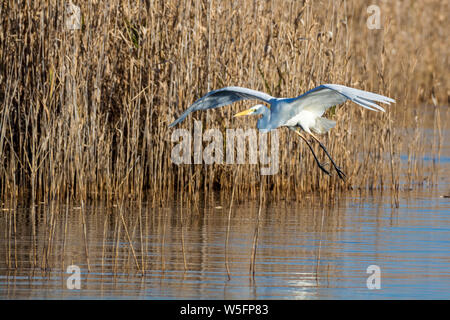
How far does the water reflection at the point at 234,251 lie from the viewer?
Result: 583cm

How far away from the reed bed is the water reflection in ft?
1.31

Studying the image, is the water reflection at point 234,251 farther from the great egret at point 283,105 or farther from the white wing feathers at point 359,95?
the white wing feathers at point 359,95

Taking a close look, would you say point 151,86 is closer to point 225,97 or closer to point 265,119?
point 225,97

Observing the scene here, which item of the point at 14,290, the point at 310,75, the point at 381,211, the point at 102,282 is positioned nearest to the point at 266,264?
the point at 102,282

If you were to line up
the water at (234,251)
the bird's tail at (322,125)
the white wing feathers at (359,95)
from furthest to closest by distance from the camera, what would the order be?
the bird's tail at (322,125)
the white wing feathers at (359,95)
the water at (234,251)

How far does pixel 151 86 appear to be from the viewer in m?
9.09

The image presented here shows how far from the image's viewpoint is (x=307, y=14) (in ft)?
31.7

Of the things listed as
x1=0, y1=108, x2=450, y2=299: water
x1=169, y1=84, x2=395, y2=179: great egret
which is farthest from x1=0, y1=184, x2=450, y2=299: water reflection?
x1=169, y1=84, x2=395, y2=179: great egret

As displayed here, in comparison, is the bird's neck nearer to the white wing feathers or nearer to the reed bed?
the reed bed

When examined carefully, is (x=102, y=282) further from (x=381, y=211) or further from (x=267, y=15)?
(x=267, y=15)

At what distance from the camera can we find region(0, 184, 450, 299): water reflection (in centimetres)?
583

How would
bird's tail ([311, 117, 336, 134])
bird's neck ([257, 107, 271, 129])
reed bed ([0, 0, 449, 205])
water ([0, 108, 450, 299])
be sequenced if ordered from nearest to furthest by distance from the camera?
water ([0, 108, 450, 299]) → bird's neck ([257, 107, 271, 129]) → bird's tail ([311, 117, 336, 134]) → reed bed ([0, 0, 449, 205])

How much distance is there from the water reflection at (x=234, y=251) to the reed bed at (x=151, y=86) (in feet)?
1.31

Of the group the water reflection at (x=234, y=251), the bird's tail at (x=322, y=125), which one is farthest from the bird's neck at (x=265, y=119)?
the water reflection at (x=234, y=251)
